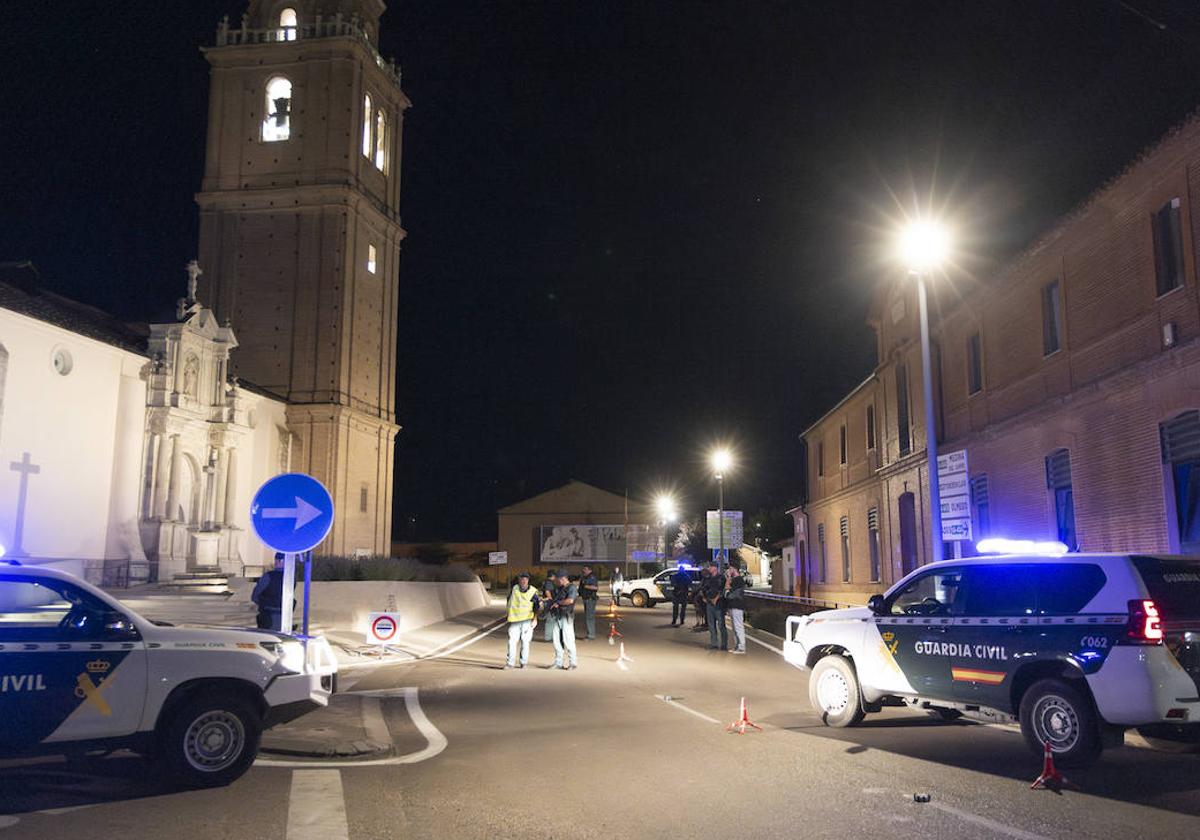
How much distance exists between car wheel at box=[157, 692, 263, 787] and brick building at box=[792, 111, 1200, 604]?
46.1 feet

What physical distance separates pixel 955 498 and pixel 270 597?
10.8m

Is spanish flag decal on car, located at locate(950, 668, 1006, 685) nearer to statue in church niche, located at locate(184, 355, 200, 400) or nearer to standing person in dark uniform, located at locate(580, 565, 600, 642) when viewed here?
standing person in dark uniform, located at locate(580, 565, 600, 642)

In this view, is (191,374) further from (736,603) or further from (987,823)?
(987,823)

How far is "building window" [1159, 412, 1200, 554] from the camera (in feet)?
50.1

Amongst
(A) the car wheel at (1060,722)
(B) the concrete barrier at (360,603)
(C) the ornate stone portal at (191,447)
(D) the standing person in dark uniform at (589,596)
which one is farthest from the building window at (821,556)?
(A) the car wheel at (1060,722)

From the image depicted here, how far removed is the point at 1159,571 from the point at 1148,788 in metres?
1.89

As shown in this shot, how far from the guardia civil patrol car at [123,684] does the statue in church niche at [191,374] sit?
30930 mm

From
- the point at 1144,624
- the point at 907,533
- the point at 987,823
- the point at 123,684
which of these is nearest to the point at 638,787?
the point at 987,823

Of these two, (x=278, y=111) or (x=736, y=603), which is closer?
(x=736, y=603)

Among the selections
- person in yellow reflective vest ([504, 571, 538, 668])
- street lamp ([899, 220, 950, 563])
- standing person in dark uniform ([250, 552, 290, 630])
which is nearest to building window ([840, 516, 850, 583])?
street lamp ([899, 220, 950, 563])

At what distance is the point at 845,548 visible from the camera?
125 ft

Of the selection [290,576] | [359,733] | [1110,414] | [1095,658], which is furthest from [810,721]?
[1110,414]

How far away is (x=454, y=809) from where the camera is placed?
273 inches

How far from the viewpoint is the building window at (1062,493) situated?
766 inches
